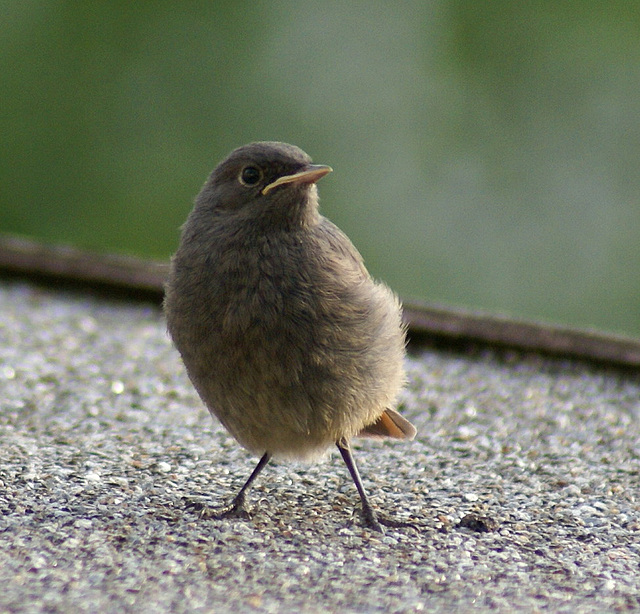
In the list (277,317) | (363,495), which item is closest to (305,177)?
(277,317)

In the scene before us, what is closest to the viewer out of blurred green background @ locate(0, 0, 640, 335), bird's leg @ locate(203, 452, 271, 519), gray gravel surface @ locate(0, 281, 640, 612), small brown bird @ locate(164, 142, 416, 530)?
gray gravel surface @ locate(0, 281, 640, 612)

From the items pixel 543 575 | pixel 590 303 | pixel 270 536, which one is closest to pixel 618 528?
pixel 543 575

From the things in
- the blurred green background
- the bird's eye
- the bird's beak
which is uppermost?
the bird's beak

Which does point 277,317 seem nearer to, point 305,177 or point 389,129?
point 305,177

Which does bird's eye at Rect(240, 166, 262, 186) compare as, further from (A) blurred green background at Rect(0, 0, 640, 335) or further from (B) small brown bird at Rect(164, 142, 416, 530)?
(A) blurred green background at Rect(0, 0, 640, 335)

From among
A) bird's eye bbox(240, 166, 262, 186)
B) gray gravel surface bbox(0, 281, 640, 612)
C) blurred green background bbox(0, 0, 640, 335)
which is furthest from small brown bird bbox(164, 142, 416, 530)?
blurred green background bbox(0, 0, 640, 335)
